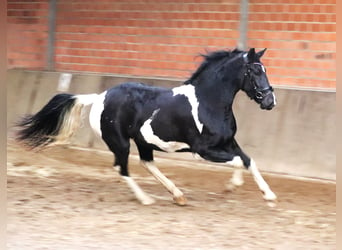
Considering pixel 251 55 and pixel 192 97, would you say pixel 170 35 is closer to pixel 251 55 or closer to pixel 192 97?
pixel 192 97

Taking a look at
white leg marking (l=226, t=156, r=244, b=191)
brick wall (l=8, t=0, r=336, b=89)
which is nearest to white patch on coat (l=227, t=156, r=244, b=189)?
white leg marking (l=226, t=156, r=244, b=191)

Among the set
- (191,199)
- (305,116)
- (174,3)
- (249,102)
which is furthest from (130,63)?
(191,199)

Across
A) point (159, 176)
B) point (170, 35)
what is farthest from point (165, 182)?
point (170, 35)

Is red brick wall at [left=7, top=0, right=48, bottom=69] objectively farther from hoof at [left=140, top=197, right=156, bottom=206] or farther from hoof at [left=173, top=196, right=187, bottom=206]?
hoof at [left=173, top=196, right=187, bottom=206]

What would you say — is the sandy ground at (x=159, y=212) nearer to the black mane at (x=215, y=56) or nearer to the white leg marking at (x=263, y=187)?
the white leg marking at (x=263, y=187)

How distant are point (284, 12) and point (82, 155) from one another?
3.63 meters

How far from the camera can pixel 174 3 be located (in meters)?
10.3

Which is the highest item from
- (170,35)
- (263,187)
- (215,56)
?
(170,35)

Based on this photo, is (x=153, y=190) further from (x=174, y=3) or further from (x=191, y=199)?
(x=174, y=3)

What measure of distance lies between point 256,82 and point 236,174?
1.13 metres

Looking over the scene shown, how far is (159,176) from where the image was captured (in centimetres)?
711

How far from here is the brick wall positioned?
8.98m

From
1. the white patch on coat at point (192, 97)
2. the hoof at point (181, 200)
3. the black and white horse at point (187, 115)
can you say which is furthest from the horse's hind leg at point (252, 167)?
the hoof at point (181, 200)

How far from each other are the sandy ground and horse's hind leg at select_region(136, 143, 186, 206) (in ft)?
0.42
